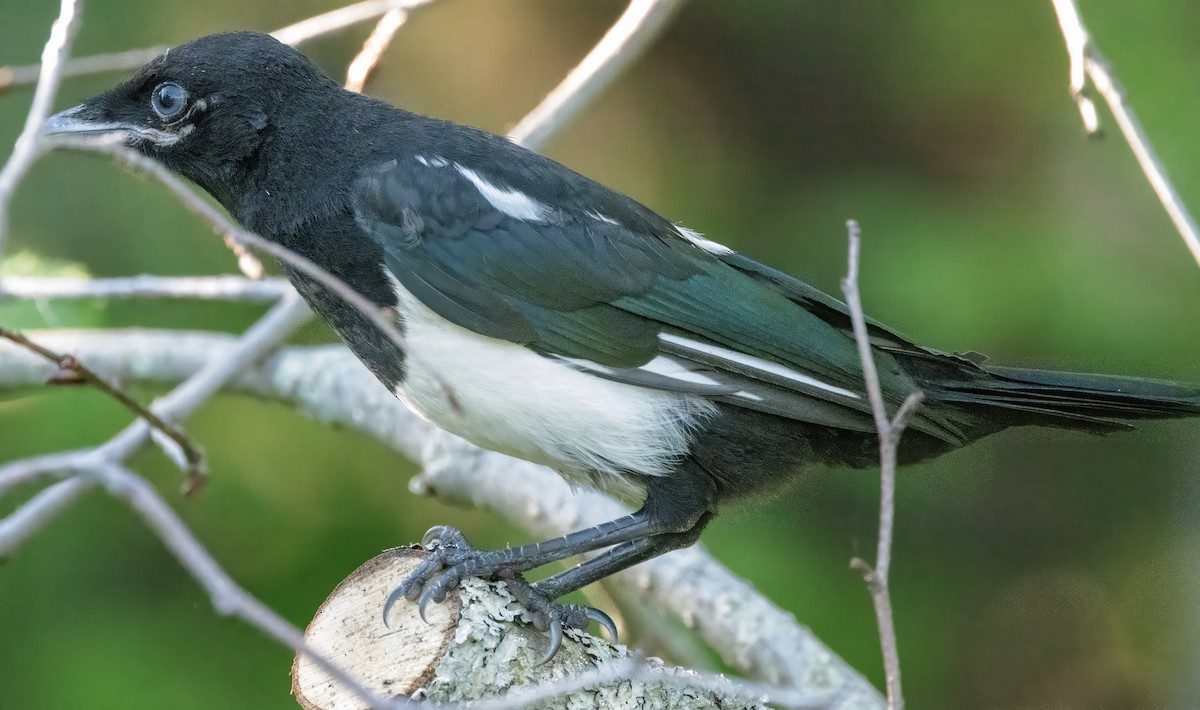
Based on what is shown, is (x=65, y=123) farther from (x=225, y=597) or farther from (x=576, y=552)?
(x=225, y=597)

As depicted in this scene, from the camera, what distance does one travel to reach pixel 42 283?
2.80 meters

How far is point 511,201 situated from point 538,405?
417mm

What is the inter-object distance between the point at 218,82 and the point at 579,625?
126 centimetres

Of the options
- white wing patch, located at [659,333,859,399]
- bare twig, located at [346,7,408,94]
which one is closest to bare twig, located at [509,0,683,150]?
bare twig, located at [346,7,408,94]

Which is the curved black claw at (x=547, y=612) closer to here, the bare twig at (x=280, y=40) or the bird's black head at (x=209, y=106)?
the bird's black head at (x=209, y=106)

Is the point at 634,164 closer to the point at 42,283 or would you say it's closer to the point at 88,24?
the point at 88,24

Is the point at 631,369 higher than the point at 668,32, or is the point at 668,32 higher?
the point at 668,32

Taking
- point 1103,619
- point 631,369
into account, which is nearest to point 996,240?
point 1103,619

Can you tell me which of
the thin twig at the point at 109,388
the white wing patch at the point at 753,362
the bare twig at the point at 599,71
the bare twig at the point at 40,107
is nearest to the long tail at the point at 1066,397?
the white wing patch at the point at 753,362

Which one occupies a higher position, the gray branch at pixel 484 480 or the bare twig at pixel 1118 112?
the bare twig at pixel 1118 112

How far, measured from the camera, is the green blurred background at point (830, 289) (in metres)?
3.57

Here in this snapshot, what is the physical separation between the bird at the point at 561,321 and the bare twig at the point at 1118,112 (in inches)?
22.0

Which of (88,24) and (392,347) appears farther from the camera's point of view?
(88,24)

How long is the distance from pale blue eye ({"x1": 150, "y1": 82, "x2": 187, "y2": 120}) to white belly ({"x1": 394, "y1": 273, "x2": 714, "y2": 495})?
2.02 feet
